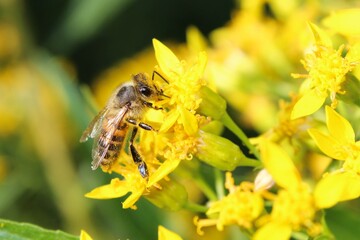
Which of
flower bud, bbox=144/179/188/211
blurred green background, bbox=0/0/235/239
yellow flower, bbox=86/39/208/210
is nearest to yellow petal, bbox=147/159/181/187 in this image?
yellow flower, bbox=86/39/208/210

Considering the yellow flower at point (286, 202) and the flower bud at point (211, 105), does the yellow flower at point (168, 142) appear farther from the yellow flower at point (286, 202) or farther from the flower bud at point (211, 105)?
the yellow flower at point (286, 202)

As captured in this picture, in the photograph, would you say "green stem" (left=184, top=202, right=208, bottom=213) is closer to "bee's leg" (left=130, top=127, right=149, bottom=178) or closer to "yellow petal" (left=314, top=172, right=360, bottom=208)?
"bee's leg" (left=130, top=127, right=149, bottom=178)

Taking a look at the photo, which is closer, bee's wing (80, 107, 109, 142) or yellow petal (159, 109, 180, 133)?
yellow petal (159, 109, 180, 133)

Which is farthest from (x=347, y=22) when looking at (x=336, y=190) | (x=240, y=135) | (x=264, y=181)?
(x=336, y=190)

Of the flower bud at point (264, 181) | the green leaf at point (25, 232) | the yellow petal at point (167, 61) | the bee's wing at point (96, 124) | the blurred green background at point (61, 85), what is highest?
the yellow petal at point (167, 61)

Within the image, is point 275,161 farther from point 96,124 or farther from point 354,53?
point 96,124

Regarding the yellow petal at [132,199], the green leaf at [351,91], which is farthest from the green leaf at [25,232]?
the green leaf at [351,91]

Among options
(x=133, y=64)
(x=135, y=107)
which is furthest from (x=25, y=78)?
(x=135, y=107)
